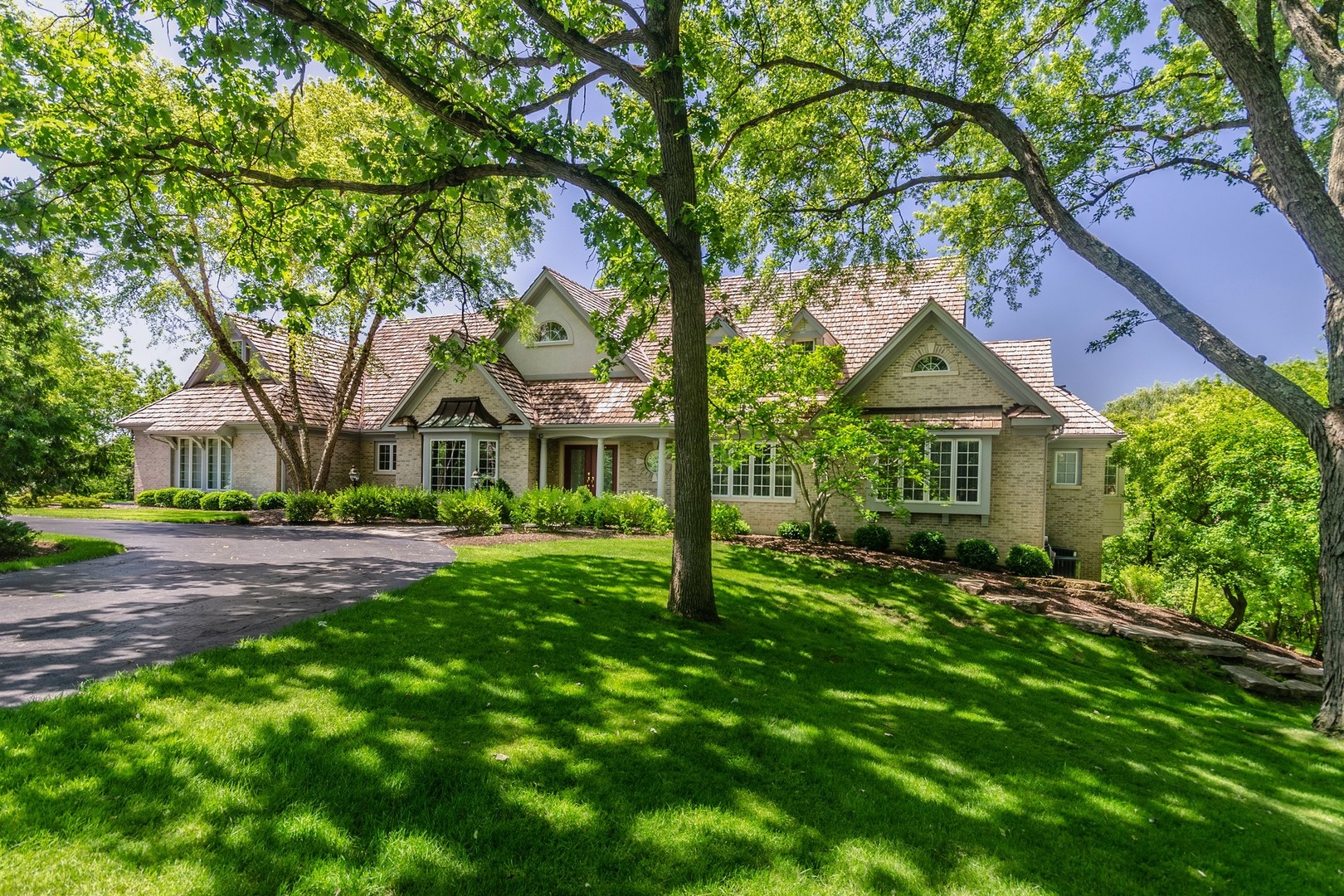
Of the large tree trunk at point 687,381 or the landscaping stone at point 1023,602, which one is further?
the landscaping stone at point 1023,602

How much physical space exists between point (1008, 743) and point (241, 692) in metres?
6.47

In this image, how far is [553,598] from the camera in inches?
311

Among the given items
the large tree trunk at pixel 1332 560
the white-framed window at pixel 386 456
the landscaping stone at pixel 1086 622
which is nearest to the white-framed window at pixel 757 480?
the landscaping stone at pixel 1086 622

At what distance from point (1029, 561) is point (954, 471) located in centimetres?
283

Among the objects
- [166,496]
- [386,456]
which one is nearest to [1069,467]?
[386,456]

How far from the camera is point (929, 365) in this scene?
1598 cm

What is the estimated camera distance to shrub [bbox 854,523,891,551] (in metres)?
15.5

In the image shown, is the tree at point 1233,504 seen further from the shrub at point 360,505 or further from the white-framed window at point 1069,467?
the shrub at point 360,505

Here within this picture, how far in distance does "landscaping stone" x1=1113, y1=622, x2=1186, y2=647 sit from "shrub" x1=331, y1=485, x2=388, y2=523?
18.8 m

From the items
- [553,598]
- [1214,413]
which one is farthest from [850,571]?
[1214,413]

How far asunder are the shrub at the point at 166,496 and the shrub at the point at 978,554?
2761cm

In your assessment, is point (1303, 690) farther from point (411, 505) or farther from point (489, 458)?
point (411, 505)

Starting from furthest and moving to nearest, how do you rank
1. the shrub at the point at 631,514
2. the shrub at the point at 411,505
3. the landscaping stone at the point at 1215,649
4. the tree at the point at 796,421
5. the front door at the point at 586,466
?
1. the front door at the point at 586,466
2. the shrub at the point at 411,505
3. the shrub at the point at 631,514
4. the tree at the point at 796,421
5. the landscaping stone at the point at 1215,649

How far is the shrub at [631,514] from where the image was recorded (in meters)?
15.6
